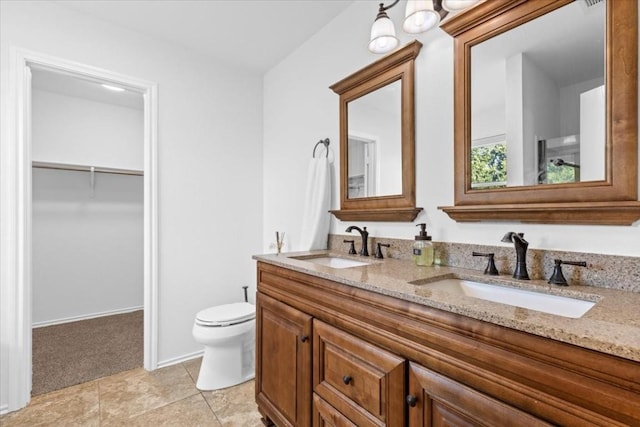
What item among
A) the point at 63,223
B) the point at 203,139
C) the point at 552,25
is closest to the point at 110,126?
the point at 63,223

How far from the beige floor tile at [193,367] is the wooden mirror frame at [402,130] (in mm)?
1553

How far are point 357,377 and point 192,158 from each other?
2.13 m

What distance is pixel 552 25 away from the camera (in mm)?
1165

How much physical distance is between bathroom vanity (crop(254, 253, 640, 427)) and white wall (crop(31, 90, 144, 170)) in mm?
2907

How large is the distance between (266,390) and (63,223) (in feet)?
9.81

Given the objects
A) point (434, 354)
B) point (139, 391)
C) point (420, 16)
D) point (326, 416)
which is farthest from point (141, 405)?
point (420, 16)

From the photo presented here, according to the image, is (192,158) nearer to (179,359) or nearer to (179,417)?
(179,359)

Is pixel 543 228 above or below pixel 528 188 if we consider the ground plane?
below

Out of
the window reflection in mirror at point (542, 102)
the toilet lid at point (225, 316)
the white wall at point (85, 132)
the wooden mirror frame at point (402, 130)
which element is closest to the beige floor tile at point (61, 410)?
the toilet lid at point (225, 316)

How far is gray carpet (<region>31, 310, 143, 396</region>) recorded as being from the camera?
2178 millimetres

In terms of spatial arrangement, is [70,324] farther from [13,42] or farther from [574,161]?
[574,161]

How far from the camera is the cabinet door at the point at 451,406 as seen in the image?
0.71 meters

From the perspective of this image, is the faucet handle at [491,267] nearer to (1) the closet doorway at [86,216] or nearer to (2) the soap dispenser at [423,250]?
(2) the soap dispenser at [423,250]

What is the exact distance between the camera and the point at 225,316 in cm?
212
